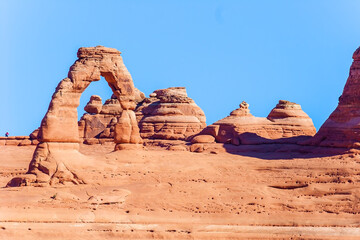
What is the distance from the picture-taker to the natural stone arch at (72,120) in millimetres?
27266

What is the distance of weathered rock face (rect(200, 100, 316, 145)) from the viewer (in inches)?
1542

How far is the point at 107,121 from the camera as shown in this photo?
164ft

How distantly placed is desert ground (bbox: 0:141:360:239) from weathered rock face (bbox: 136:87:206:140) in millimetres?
12737

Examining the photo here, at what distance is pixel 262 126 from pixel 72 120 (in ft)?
49.5

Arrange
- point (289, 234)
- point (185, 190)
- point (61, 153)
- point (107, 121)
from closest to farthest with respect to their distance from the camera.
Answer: point (289, 234), point (185, 190), point (61, 153), point (107, 121)

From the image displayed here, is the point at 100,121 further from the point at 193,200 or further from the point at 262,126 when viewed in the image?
the point at 193,200

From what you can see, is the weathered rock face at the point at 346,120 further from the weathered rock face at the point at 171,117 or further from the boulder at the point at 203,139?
the weathered rock face at the point at 171,117

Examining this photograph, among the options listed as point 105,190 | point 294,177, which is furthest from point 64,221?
point 294,177

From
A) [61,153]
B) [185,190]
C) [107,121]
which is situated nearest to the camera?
[185,190]

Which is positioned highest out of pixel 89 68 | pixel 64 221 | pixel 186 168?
pixel 89 68

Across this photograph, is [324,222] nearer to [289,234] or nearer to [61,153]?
[289,234]

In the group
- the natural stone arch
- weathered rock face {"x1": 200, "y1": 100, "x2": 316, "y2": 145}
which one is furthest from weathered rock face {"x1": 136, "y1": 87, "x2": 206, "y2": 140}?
the natural stone arch

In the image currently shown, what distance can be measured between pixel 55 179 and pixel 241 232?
7271 mm

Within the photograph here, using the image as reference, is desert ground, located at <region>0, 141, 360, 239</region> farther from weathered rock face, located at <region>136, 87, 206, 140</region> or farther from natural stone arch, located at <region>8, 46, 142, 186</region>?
weathered rock face, located at <region>136, 87, 206, 140</region>
